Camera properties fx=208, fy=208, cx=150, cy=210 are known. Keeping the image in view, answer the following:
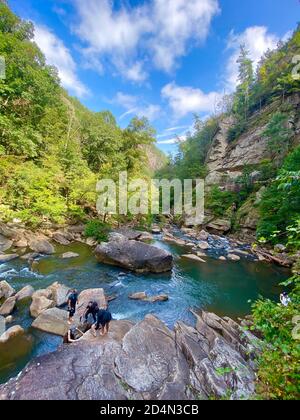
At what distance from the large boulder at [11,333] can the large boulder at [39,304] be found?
2.84ft

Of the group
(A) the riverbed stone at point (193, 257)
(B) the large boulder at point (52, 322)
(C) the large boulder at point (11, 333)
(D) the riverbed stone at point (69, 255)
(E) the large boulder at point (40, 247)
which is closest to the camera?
(C) the large boulder at point (11, 333)

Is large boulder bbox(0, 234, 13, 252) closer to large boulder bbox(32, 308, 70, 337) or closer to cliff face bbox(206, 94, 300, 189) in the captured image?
large boulder bbox(32, 308, 70, 337)

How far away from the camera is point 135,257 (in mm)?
14414

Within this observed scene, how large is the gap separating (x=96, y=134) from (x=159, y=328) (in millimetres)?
29225

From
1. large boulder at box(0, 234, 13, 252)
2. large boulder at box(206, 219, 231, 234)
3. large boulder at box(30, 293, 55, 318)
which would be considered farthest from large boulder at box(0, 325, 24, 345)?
large boulder at box(206, 219, 231, 234)

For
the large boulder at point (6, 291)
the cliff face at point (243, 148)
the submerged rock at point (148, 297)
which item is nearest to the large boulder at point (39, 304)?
the large boulder at point (6, 291)

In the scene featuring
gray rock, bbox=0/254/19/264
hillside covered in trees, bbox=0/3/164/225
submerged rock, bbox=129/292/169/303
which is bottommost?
submerged rock, bbox=129/292/169/303

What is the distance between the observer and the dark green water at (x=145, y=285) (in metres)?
6.97

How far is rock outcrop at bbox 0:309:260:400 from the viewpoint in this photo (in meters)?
4.45

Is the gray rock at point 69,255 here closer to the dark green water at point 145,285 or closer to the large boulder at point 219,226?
the dark green water at point 145,285

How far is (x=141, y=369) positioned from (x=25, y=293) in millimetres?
6913

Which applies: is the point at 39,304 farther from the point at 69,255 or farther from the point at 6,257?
→ the point at 69,255

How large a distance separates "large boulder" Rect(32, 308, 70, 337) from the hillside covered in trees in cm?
1200

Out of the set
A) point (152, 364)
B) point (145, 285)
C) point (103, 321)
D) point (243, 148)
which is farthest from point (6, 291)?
point (243, 148)
